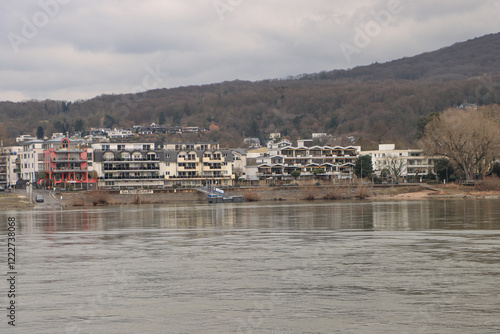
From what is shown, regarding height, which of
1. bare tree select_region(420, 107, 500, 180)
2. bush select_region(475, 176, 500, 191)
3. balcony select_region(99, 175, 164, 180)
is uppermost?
bare tree select_region(420, 107, 500, 180)

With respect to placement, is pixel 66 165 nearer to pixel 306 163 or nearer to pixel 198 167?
pixel 198 167

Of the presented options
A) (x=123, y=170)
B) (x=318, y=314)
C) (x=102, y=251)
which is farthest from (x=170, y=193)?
(x=318, y=314)

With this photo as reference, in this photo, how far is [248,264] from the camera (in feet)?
79.4

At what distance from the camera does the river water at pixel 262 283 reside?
1574 cm

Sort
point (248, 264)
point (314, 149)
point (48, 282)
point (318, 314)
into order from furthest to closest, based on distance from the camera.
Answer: point (314, 149), point (248, 264), point (48, 282), point (318, 314)

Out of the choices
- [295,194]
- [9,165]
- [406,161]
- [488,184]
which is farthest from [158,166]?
[488,184]

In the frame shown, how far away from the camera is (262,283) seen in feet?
66.6

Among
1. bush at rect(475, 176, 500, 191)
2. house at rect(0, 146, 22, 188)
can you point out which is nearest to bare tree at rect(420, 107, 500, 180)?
bush at rect(475, 176, 500, 191)

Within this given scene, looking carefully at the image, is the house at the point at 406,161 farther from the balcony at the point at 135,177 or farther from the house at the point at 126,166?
the house at the point at 126,166

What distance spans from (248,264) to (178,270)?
2.61 meters

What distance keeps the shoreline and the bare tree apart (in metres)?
4.29

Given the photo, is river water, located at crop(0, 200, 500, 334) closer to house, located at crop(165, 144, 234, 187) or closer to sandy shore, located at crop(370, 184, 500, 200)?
sandy shore, located at crop(370, 184, 500, 200)

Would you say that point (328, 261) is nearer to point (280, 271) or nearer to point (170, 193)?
point (280, 271)

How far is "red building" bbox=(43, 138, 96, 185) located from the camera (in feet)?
358
